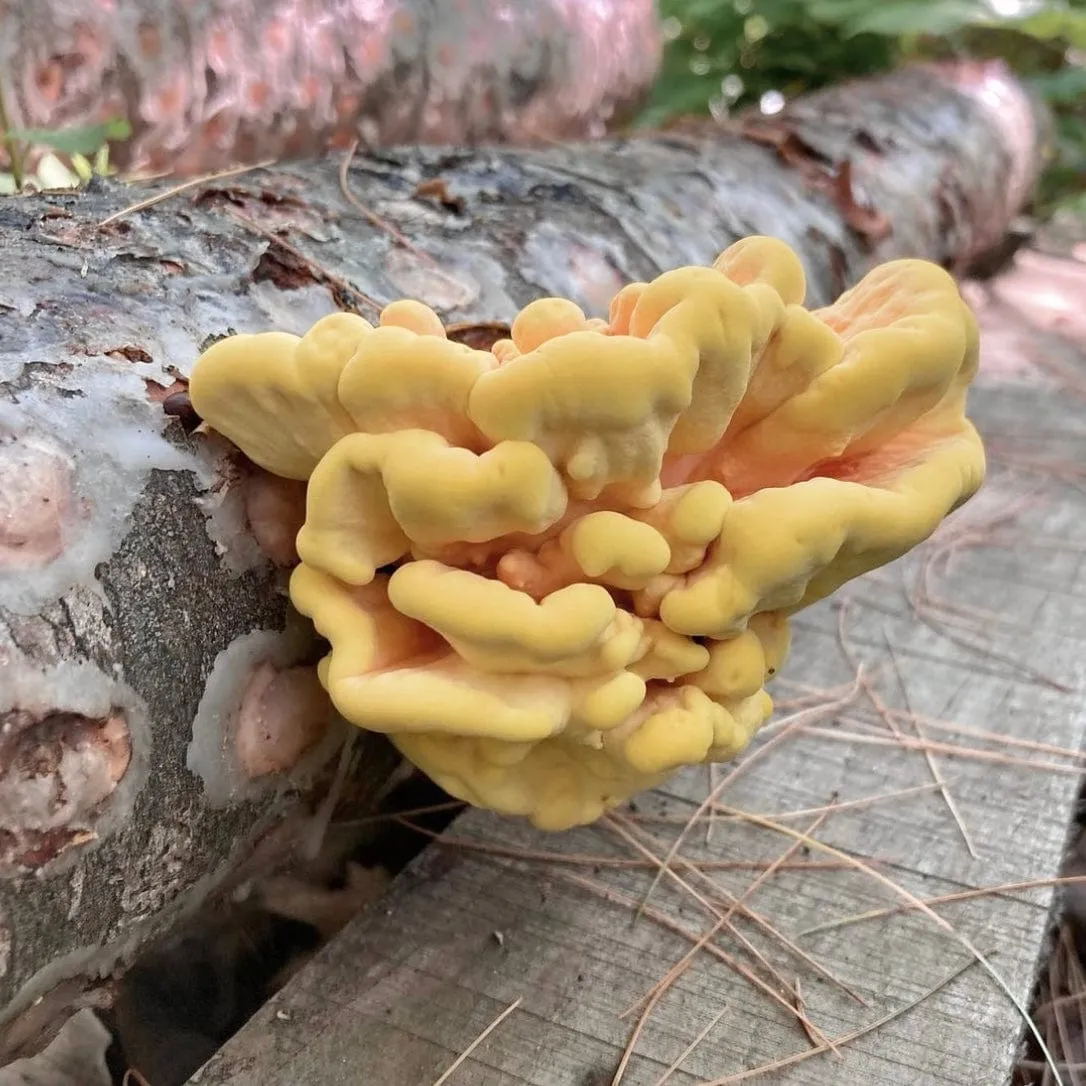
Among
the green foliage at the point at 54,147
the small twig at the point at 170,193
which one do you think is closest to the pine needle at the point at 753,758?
the small twig at the point at 170,193

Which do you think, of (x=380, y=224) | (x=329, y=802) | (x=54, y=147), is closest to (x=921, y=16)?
(x=380, y=224)

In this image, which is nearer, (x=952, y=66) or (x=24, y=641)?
(x=24, y=641)

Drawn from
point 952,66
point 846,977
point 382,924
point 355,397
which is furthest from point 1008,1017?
point 952,66

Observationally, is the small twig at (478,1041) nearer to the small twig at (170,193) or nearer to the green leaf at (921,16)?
the small twig at (170,193)

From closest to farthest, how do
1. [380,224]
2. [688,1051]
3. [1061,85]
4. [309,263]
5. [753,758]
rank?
[688,1051], [309,263], [380,224], [753,758], [1061,85]

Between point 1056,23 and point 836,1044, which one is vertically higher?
point 1056,23

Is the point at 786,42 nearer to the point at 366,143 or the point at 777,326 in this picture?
the point at 366,143

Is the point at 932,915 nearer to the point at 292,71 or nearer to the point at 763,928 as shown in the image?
the point at 763,928
